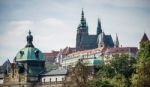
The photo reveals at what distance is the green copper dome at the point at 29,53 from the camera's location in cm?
12800

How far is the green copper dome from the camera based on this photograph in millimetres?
128000

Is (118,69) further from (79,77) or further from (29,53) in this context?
(79,77)

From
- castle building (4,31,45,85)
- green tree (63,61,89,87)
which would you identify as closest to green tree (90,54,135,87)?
green tree (63,61,89,87)

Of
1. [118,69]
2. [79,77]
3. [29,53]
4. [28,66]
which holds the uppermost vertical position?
[29,53]

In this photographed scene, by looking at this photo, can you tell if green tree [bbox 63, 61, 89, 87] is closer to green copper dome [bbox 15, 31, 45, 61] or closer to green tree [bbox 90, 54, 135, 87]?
green tree [bbox 90, 54, 135, 87]

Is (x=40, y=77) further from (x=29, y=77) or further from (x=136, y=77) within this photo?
(x=136, y=77)

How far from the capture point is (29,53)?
5049 inches

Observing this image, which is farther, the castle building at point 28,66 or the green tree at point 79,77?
the castle building at point 28,66

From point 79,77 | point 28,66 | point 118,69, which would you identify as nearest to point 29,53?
point 28,66

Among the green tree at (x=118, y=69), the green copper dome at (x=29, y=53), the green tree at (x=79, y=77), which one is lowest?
the green tree at (x=79, y=77)

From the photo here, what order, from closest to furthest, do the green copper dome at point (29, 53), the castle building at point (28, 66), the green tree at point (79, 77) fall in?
the green tree at point (79, 77), the castle building at point (28, 66), the green copper dome at point (29, 53)

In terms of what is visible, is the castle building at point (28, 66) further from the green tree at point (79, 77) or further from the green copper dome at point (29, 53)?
the green tree at point (79, 77)

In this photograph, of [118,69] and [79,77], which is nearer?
[79,77]

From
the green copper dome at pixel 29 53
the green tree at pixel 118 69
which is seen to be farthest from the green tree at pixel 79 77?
the green copper dome at pixel 29 53
